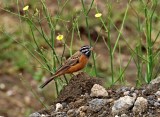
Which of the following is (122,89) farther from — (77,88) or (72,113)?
(72,113)

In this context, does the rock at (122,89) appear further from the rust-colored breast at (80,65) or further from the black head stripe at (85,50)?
the black head stripe at (85,50)

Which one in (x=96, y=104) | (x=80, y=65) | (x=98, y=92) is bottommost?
(x=96, y=104)

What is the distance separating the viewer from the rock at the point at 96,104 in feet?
20.5

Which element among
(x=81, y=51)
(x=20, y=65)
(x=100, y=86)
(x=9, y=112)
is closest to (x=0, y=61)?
(x=20, y=65)

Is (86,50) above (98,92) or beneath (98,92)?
above

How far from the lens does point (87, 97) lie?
653 cm

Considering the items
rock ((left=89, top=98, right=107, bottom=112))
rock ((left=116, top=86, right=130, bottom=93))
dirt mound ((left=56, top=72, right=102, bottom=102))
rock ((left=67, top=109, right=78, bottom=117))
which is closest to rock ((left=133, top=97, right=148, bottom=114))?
rock ((left=89, top=98, right=107, bottom=112))

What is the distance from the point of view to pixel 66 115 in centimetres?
639

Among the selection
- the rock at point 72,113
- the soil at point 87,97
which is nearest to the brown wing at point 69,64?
the soil at point 87,97

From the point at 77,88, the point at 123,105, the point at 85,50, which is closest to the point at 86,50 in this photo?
the point at 85,50

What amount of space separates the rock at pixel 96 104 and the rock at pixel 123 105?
0.19m

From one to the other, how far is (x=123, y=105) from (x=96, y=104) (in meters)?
0.35

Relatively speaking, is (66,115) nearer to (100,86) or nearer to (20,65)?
(100,86)

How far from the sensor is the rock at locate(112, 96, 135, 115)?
238 inches
